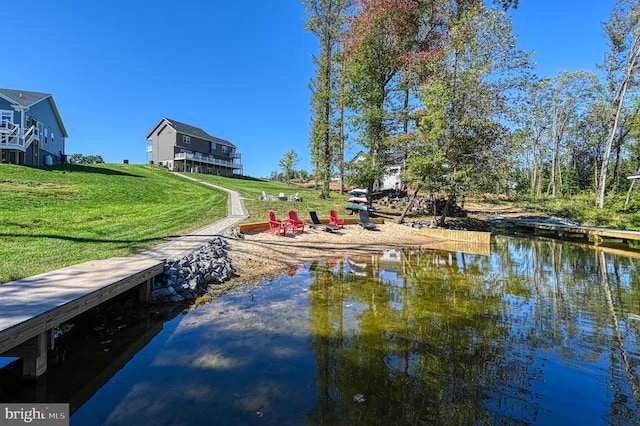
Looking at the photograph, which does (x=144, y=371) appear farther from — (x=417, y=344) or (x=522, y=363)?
(x=522, y=363)

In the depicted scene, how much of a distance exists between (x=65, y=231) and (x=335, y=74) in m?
22.1

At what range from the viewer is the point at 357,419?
11.0 ft

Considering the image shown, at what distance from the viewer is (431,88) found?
17.6 meters

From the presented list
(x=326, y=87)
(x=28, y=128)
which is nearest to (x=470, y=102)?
(x=326, y=87)

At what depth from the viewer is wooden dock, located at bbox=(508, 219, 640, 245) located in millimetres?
16812

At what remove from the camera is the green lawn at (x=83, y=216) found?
7.71 m

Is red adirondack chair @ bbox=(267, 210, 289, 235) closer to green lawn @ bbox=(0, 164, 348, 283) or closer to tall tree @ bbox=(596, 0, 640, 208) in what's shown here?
green lawn @ bbox=(0, 164, 348, 283)

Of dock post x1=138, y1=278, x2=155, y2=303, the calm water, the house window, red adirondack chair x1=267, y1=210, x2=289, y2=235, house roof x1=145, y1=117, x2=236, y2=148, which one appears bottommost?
the calm water

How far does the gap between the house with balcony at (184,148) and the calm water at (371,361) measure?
46388 mm

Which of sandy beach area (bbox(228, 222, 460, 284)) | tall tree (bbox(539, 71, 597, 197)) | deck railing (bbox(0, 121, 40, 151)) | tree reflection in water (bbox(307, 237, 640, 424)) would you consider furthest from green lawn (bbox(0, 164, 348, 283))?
tall tree (bbox(539, 71, 597, 197))

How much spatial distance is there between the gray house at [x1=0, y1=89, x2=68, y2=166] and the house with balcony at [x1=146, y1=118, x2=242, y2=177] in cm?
1684

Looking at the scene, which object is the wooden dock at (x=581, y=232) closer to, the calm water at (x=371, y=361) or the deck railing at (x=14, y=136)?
the calm water at (x=371, y=361)

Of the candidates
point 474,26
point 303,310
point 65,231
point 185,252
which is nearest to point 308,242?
point 185,252

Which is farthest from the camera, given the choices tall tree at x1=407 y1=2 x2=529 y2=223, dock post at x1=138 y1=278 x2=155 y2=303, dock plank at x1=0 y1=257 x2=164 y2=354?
tall tree at x1=407 y1=2 x2=529 y2=223
